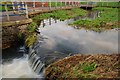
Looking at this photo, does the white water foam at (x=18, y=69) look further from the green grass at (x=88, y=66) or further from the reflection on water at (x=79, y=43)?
the green grass at (x=88, y=66)

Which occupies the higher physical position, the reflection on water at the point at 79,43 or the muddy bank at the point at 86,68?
the reflection on water at the point at 79,43

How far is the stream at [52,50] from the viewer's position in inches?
456

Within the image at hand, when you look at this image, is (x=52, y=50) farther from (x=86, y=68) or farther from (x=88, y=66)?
(x=86, y=68)

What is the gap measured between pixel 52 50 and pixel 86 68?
4365mm

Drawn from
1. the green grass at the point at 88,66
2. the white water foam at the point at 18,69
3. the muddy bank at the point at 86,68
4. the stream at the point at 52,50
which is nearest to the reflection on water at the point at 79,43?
the stream at the point at 52,50

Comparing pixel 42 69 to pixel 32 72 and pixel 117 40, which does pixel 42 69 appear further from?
pixel 117 40

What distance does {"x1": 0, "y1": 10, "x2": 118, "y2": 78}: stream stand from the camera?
11582 millimetres

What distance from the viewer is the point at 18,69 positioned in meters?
12.2

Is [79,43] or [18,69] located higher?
[79,43]

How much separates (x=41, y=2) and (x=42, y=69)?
24.0 meters

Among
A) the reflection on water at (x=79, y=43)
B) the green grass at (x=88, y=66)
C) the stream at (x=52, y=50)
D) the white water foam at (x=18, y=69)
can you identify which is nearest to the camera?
the green grass at (x=88, y=66)

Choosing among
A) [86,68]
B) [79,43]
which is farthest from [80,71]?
[79,43]

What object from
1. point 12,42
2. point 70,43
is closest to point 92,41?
point 70,43

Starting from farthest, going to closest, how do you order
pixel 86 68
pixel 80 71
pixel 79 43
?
pixel 79 43 < pixel 86 68 < pixel 80 71
